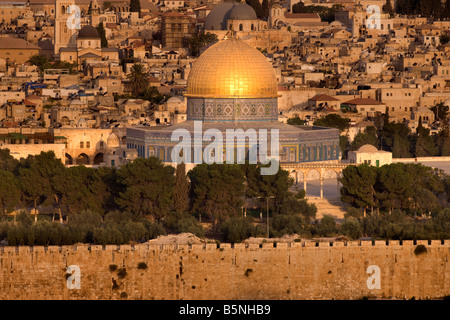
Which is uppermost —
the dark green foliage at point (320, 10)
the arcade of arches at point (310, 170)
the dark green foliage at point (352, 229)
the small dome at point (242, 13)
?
the small dome at point (242, 13)

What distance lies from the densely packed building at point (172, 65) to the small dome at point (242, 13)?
7cm

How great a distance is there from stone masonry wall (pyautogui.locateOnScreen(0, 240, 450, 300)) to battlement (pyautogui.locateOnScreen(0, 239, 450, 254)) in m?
0.02

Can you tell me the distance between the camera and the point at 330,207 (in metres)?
54.6

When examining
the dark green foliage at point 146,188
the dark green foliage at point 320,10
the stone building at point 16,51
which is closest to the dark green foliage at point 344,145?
the dark green foliage at point 146,188

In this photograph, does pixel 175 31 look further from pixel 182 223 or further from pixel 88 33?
pixel 182 223

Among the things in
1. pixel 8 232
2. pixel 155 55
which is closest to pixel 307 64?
pixel 155 55

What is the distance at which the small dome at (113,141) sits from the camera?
6594 cm

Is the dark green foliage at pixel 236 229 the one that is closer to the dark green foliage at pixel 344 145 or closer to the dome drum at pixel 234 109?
the dome drum at pixel 234 109

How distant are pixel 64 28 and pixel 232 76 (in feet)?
126

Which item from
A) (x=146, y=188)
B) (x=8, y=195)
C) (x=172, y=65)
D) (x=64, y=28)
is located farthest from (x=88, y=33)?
(x=146, y=188)

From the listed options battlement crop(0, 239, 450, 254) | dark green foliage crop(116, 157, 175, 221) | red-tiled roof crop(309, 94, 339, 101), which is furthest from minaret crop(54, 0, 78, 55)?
battlement crop(0, 239, 450, 254)

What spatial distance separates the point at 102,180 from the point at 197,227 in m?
5.80

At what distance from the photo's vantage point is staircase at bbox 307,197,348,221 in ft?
176

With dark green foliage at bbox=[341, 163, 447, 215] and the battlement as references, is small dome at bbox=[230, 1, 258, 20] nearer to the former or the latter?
dark green foliage at bbox=[341, 163, 447, 215]
